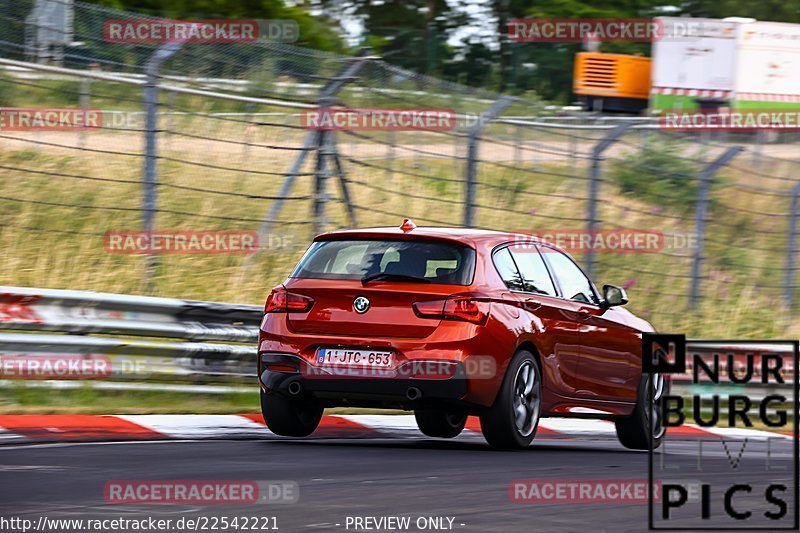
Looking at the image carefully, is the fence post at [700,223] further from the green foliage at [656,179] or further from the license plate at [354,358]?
the license plate at [354,358]

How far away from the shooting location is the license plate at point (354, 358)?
925cm

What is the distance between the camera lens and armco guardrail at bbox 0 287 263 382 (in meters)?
11.0

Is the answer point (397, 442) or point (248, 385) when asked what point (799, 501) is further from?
point (248, 385)

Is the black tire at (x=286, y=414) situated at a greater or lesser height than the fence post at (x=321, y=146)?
lesser

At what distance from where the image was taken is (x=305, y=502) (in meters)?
6.95

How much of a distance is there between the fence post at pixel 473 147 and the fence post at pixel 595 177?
4.98ft

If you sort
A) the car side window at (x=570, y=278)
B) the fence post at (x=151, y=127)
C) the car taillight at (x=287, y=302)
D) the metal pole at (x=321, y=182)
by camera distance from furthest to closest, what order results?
the metal pole at (x=321, y=182), the fence post at (x=151, y=127), the car side window at (x=570, y=278), the car taillight at (x=287, y=302)

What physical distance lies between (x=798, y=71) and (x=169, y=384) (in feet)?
81.3

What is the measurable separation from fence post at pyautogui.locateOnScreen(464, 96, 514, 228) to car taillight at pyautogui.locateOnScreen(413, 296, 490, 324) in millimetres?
5384

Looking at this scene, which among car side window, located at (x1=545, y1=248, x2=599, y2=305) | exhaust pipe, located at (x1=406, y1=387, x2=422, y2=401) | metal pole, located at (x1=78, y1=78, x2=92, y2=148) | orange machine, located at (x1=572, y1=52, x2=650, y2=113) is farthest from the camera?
orange machine, located at (x1=572, y1=52, x2=650, y2=113)

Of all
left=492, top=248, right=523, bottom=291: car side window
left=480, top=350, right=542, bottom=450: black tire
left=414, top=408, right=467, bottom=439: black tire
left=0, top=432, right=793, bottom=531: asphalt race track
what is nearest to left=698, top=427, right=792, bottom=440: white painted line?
left=0, top=432, right=793, bottom=531: asphalt race track
